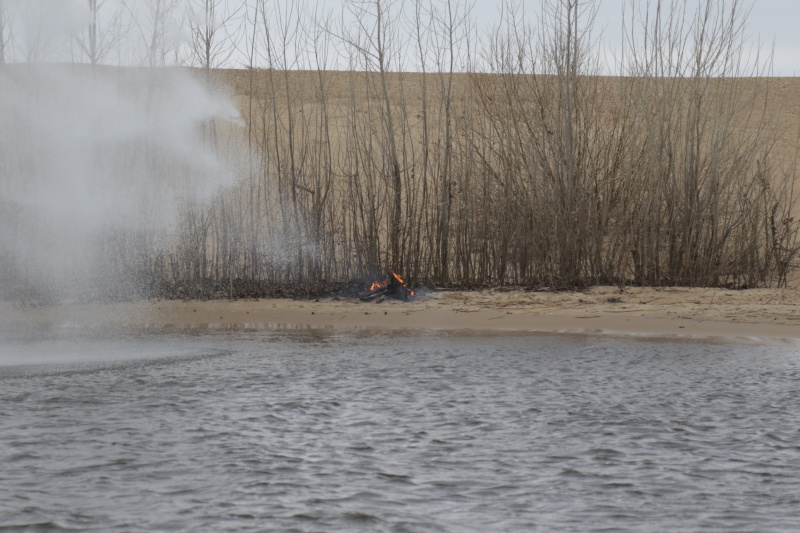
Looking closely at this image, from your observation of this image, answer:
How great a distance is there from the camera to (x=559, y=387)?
5.85 meters

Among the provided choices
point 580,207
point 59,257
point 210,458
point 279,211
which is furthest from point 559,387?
point 59,257

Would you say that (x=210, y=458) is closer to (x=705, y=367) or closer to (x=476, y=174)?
(x=705, y=367)

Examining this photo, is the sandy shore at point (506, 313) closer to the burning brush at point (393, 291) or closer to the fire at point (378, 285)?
the burning brush at point (393, 291)

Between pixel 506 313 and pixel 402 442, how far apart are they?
17.0ft

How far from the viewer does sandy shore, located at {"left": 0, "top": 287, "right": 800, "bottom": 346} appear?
8.70 metres

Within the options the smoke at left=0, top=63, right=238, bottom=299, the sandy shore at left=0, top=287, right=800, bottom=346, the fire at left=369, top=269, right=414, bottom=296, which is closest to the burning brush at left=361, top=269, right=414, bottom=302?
the fire at left=369, top=269, right=414, bottom=296

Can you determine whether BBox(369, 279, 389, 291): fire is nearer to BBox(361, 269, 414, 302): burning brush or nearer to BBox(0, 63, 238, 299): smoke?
BBox(361, 269, 414, 302): burning brush

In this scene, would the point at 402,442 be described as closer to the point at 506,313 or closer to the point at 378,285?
the point at 506,313

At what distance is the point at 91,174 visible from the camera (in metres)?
11.3

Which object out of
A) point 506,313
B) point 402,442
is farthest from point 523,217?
point 402,442

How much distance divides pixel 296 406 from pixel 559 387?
5.55 feet

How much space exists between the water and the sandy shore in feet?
4.97

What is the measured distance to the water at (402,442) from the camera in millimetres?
3492

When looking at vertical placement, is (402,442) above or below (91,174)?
below
